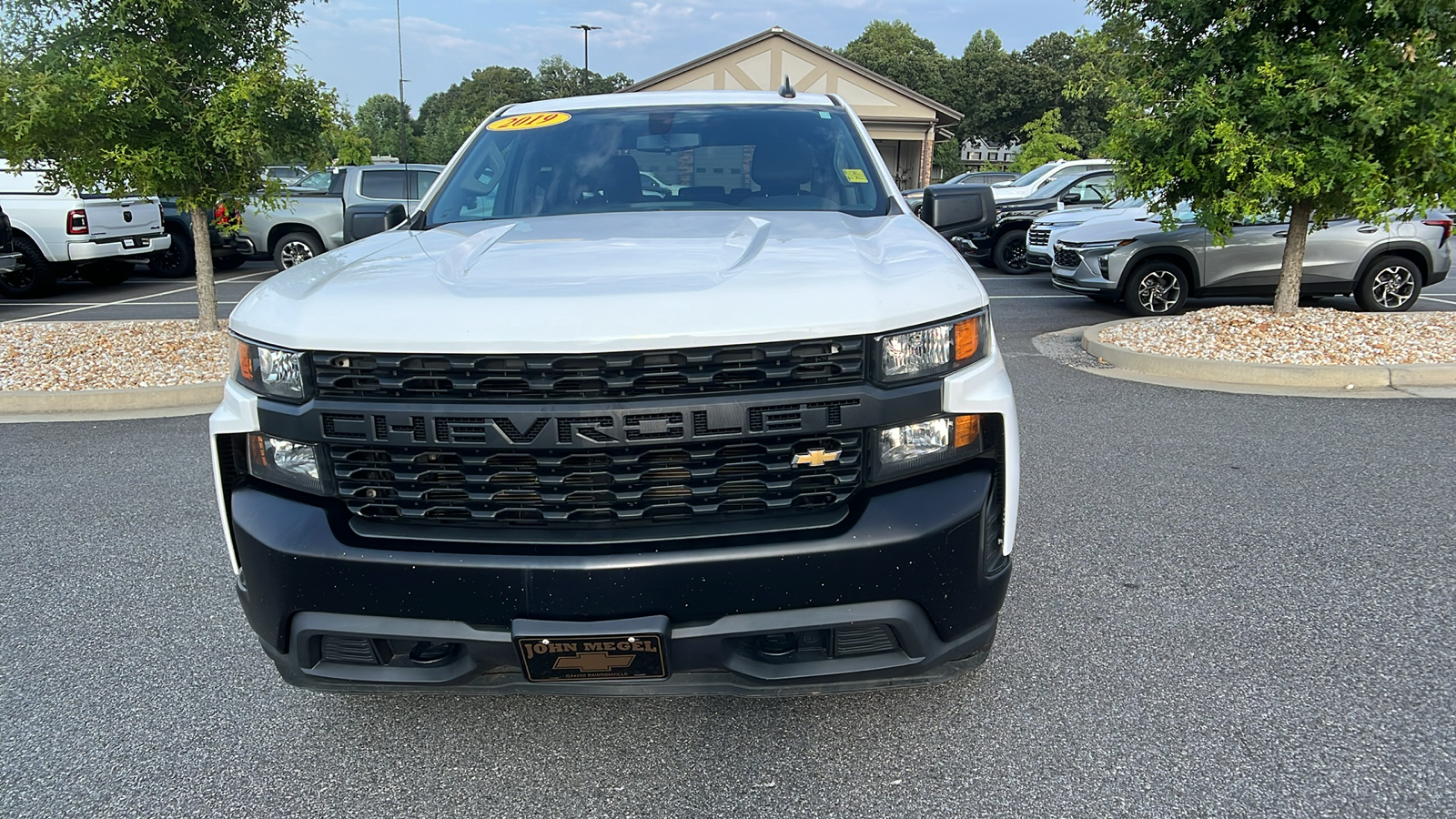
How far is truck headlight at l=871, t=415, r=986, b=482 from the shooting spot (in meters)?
2.16

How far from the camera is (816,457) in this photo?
6.94ft

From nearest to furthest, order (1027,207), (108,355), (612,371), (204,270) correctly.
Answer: (612,371) < (108,355) < (204,270) < (1027,207)

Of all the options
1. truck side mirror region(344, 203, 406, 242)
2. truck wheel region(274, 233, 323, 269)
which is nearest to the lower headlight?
truck side mirror region(344, 203, 406, 242)

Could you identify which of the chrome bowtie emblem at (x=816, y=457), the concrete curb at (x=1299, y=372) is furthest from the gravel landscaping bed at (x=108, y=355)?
the concrete curb at (x=1299, y=372)

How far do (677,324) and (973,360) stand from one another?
0.75m

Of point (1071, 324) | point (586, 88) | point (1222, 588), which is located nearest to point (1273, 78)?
point (1071, 324)

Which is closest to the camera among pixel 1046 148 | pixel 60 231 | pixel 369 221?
pixel 369 221

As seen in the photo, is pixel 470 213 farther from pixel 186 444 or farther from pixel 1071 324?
pixel 1071 324

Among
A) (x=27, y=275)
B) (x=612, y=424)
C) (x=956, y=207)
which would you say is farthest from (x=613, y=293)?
(x=27, y=275)

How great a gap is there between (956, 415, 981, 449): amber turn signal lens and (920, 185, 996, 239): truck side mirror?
4.87 feet

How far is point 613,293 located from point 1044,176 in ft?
49.7

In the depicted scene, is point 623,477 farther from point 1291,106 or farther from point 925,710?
point 1291,106

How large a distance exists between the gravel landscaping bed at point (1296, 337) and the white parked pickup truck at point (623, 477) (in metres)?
6.38

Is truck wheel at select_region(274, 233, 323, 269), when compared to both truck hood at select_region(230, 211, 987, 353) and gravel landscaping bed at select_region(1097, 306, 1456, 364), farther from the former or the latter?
truck hood at select_region(230, 211, 987, 353)
